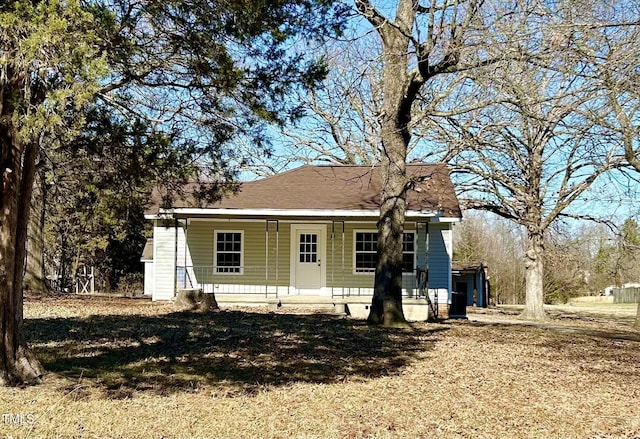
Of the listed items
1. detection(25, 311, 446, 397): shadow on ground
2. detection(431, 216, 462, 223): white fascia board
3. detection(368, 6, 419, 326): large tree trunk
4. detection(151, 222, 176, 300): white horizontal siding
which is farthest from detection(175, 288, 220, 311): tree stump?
detection(431, 216, 462, 223): white fascia board

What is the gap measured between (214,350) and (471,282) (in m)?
27.1

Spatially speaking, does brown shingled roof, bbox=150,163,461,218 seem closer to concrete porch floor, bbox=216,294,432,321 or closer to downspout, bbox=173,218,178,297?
downspout, bbox=173,218,178,297

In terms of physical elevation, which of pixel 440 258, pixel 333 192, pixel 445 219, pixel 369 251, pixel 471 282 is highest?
pixel 333 192

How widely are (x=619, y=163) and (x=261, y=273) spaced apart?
1052 cm

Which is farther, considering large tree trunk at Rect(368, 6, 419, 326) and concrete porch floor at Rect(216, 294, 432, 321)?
concrete porch floor at Rect(216, 294, 432, 321)

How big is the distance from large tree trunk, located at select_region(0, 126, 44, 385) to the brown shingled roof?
10.7 m

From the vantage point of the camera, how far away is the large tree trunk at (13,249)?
6434mm

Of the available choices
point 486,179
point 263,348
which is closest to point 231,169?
point 263,348

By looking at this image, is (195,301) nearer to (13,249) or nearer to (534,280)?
(13,249)

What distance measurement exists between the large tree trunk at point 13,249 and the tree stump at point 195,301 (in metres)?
9.12

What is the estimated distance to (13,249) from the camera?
6.55 m

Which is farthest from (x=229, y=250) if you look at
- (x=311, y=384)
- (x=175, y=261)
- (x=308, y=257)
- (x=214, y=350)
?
(x=311, y=384)

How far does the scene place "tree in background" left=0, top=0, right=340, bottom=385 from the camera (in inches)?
207

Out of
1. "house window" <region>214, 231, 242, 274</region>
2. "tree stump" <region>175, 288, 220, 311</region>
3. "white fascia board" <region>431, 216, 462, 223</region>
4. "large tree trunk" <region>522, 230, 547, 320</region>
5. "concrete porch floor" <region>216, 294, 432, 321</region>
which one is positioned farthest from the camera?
"large tree trunk" <region>522, 230, 547, 320</region>
